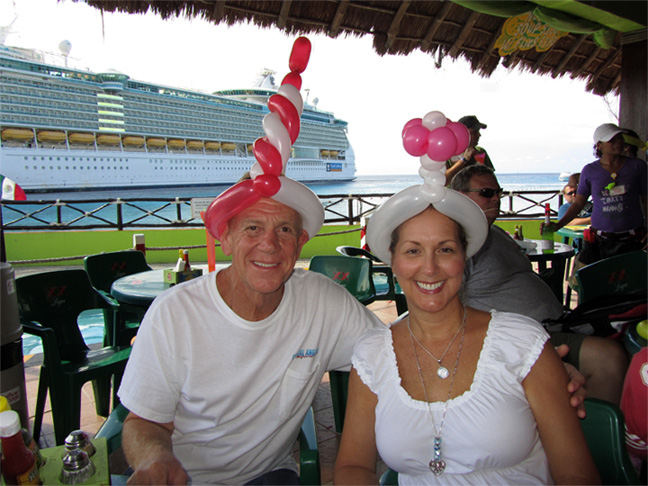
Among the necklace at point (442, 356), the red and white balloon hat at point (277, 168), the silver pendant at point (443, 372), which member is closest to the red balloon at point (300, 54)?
the red and white balloon hat at point (277, 168)

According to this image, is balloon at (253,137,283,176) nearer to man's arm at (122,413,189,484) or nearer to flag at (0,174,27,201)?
man's arm at (122,413,189,484)

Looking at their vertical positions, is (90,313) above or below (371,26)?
below

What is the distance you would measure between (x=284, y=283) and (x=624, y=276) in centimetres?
221

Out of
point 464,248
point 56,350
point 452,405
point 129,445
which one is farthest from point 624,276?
point 56,350

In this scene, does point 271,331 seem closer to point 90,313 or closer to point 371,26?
point 371,26

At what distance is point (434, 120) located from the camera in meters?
1.19

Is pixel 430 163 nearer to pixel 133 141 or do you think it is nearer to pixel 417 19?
pixel 417 19

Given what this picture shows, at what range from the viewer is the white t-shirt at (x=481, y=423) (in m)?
1.10

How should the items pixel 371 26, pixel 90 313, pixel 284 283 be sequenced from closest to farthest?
pixel 284 283, pixel 371 26, pixel 90 313

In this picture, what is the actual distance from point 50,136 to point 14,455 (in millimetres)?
42438

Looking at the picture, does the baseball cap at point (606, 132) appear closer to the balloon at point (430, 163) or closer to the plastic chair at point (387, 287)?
the plastic chair at point (387, 287)

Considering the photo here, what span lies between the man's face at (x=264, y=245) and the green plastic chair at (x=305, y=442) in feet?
1.51

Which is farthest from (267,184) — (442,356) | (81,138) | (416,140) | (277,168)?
(81,138)

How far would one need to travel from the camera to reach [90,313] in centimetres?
506
